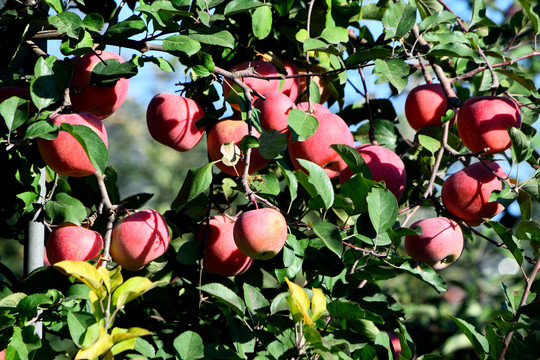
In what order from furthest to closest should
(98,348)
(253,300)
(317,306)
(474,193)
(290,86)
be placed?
1. (290,86)
2. (474,193)
3. (253,300)
4. (317,306)
5. (98,348)

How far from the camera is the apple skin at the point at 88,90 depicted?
0.85 meters

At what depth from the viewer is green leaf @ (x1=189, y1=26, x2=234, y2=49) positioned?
796 mm


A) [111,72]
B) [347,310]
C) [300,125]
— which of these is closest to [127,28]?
[111,72]

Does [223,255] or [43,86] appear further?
[223,255]

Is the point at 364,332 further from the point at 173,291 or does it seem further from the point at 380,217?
the point at 173,291

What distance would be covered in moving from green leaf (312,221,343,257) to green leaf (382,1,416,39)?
0.31m

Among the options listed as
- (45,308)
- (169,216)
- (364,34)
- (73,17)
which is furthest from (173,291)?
Answer: (364,34)

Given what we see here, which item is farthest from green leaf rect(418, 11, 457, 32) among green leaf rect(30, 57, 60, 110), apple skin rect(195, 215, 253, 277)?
green leaf rect(30, 57, 60, 110)

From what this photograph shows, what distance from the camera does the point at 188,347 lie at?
71 centimetres

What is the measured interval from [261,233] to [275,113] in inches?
7.8

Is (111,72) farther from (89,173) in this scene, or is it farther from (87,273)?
(87,273)

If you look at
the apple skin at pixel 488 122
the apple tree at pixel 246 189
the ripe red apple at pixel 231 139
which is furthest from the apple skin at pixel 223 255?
the apple skin at pixel 488 122

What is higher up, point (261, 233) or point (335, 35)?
point (335, 35)

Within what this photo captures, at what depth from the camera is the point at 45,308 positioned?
797 mm
